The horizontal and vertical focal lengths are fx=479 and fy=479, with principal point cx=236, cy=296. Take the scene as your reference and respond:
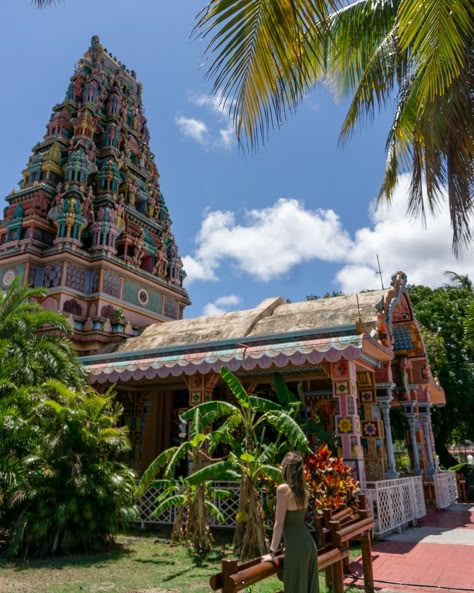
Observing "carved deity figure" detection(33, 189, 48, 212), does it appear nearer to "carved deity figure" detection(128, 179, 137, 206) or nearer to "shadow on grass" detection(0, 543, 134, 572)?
"carved deity figure" detection(128, 179, 137, 206)

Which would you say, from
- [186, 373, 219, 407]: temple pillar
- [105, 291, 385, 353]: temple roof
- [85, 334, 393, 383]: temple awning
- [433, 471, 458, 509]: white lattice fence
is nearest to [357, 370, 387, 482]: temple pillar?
[85, 334, 393, 383]: temple awning

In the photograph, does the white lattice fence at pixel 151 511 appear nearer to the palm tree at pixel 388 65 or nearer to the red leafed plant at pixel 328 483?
the red leafed plant at pixel 328 483

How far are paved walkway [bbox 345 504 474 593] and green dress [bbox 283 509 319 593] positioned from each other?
2.64 metres

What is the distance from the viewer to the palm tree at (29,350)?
11.1m

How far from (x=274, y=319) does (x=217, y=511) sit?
704 cm

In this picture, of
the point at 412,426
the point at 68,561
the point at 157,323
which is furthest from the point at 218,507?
the point at 157,323

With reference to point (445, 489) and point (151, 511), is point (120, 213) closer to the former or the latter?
point (151, 511)

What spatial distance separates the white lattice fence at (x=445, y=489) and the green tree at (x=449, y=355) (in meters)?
7.06

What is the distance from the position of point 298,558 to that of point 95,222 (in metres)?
19.9

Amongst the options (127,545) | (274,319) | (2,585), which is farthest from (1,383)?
(274,319)

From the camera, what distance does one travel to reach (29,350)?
12.0 meters

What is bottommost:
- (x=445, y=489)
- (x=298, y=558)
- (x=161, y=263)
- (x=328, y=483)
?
(x=445, y=489)

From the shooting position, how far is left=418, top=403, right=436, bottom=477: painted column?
561 inches

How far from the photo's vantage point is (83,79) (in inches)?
1053
